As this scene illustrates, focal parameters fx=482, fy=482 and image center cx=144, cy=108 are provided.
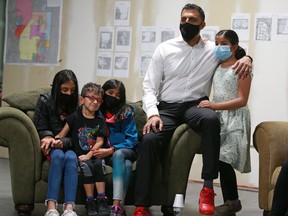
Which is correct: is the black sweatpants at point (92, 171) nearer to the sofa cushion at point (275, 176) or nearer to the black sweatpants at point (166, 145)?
the black sweatpants at point (166, 145)

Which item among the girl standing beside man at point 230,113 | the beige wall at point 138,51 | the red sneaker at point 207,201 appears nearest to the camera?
the red sneaker at point 207,201

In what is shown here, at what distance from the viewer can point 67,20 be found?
517 cm

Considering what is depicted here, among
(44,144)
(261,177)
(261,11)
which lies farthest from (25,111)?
(261,11)

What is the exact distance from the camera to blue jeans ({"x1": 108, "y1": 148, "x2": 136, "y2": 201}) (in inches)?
112

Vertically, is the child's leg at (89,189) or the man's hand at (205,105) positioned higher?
the man's hand at (205,105)

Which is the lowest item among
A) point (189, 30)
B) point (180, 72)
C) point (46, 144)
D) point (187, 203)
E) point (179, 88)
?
point (187, 203)

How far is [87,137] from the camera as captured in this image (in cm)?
303

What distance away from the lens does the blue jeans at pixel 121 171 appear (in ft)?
9.36

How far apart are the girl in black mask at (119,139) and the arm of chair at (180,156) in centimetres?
25

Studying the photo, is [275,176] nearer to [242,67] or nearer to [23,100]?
[242,67]

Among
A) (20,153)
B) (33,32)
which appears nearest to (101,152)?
(20,153)

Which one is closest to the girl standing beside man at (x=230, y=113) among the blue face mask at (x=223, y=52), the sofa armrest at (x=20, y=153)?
the blue face mask at (x=223, y=52)

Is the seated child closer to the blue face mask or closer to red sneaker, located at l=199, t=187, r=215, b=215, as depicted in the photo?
red sneaker, located at l=199, t=187, r=215, b=215

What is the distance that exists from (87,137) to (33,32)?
2.60 metres
